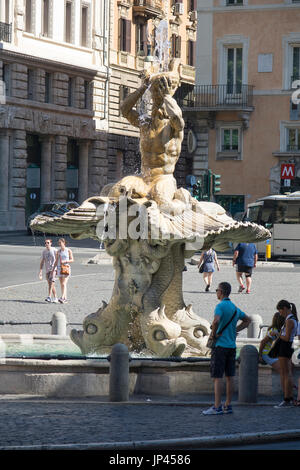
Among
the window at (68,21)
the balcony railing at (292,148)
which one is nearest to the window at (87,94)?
Answer: the window at (68,21)

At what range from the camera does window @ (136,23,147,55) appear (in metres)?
61.1

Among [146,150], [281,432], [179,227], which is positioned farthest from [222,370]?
[146,150]

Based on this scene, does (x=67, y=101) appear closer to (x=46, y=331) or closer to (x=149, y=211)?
(x=46, y=331)

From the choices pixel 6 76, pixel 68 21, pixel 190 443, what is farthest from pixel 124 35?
pixel 190 443

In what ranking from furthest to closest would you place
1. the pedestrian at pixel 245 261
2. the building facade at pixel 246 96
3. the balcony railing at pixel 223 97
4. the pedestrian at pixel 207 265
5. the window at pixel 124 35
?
the window at pixel 124 35
the balcony railing at pixel 223 97
the building facade at pixel 246 96
the pedestrian at pixel 245 261
the pedestrian at pixel 207 265

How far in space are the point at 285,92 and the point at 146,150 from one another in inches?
1371

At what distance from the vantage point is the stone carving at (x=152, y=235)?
13.7 meters

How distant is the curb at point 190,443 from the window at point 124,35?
50377mm

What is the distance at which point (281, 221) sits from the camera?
138 ft

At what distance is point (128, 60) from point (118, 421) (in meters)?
50.2

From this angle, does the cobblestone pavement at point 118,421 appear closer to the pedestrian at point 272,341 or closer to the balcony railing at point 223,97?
the pedestrian at point 272,341

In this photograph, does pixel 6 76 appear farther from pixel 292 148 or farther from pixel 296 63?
pixel 292 148

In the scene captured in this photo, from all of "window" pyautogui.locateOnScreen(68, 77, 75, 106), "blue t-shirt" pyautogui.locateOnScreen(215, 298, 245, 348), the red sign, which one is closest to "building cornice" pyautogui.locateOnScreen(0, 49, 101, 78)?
"window" pyautogui.locateOnScreen(68, 77, 75, 106)

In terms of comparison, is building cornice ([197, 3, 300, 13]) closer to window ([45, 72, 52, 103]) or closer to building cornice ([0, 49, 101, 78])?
building cornice ([0, 49, 101, 78])
